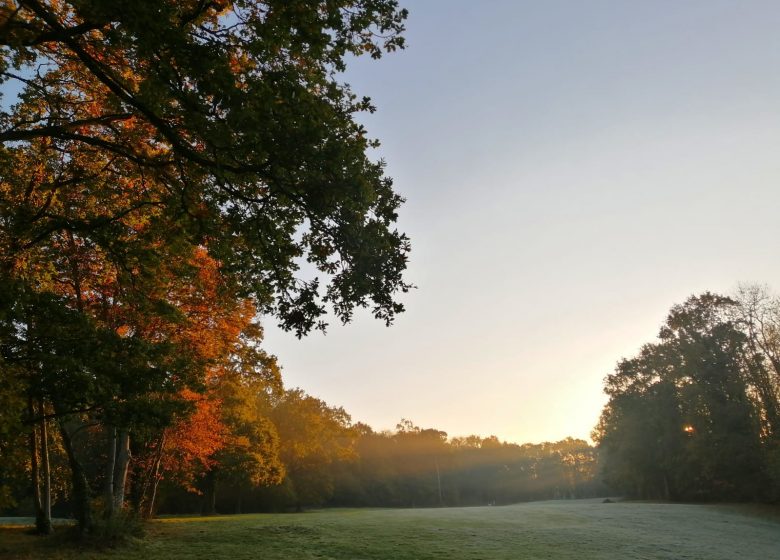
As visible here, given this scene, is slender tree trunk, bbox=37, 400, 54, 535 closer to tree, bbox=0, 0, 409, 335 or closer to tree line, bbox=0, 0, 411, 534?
tree line, bbox=0, 0, 411, 534

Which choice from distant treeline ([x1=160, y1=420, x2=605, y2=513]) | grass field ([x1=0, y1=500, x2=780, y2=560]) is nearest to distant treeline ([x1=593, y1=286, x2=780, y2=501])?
grass field ([x1=0, y1=500, x2=780, y2=560])

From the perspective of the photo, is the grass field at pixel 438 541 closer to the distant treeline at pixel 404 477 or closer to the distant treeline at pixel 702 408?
the distant treeline at pixel 702 408

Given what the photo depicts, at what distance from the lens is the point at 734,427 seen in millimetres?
45656

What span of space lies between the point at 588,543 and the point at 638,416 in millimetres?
42141

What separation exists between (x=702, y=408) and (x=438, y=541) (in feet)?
137

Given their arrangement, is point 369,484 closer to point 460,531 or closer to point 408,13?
point 460,531

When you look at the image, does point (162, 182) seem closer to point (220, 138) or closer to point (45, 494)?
point (220, 138)

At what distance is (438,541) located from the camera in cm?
1858

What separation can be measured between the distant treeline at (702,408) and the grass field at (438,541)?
779 inches

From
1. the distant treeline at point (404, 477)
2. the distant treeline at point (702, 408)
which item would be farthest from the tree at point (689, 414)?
the distant treeline at point (404, 477)

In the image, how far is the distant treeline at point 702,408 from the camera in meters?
44.1

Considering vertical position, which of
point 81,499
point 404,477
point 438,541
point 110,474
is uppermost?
point 110,474

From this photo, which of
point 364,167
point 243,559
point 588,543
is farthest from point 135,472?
point 364,167

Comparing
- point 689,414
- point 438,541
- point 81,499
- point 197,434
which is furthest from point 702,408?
point 81,499
